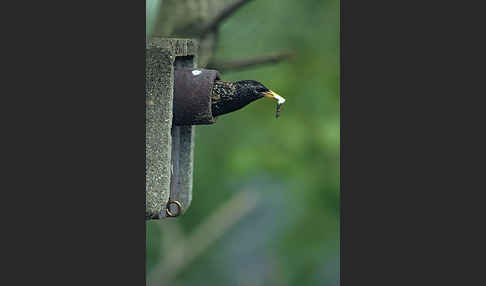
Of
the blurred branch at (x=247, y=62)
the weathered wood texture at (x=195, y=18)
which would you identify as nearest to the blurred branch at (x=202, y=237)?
Answer: the blurred branch at (x=247, y=62)

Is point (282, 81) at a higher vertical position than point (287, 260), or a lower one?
higher

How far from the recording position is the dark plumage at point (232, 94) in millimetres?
2271

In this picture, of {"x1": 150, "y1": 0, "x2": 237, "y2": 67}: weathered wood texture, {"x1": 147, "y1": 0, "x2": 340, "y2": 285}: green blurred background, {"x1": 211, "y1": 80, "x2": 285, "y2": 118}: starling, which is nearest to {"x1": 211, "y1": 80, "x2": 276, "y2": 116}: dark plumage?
{"x1": 211, "y1": 80, "x2": 285, "y2": 118}: starling

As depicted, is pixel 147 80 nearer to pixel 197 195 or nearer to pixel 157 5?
pixel 157 5

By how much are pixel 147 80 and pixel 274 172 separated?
5.63ft

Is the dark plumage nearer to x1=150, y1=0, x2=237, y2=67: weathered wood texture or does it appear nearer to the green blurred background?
the green blurred background

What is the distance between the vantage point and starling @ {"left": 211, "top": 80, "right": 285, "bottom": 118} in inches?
89.4

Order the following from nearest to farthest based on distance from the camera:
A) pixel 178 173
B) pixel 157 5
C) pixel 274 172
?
pixel 178 173 → pixel 157 5 → pixel 274 172

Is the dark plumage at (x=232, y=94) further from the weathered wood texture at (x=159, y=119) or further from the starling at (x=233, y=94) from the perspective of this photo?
the weathered wood texture at (x=159, y=119)

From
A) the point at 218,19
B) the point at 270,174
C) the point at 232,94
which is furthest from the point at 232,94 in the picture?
the point at 270,174

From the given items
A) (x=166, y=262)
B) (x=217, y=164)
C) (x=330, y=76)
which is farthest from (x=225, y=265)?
(x=330, y=76)

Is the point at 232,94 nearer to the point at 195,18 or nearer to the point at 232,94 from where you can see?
the point at 232,94

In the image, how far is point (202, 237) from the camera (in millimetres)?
3359

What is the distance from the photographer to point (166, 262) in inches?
125
